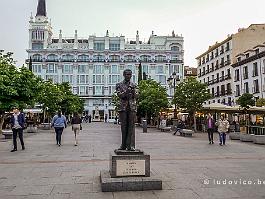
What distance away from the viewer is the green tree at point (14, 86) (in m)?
23.1

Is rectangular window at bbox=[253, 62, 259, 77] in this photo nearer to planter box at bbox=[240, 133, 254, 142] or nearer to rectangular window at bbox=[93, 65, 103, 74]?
planter box at bbox=[240, 133, 254, 142]

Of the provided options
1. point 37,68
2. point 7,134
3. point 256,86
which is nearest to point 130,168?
point 7,134

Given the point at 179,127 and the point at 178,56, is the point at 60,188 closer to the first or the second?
the point at 179,127

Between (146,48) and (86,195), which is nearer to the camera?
(86,195)

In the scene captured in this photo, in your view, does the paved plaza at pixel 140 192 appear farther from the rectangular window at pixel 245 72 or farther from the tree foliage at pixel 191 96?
the rectangular window at pixel 245 72

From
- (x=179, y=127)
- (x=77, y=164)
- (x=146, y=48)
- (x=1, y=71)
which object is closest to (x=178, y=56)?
(x=146, y=48)

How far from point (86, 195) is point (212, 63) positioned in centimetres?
6049

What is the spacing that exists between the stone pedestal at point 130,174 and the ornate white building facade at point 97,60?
9210cm

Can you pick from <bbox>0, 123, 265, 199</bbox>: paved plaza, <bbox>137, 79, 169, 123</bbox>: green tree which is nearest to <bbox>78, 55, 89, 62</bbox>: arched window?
<bbox>137, 79, 169, 123</bbox>: green tree

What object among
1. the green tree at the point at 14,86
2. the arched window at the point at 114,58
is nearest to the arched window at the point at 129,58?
the arched window at the point at 114,58

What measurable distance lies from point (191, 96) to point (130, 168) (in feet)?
85.6

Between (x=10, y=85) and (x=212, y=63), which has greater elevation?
(x=212, y=63)

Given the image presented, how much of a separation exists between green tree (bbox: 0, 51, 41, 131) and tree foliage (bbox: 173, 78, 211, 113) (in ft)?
45.4

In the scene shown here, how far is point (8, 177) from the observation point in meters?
8.26
